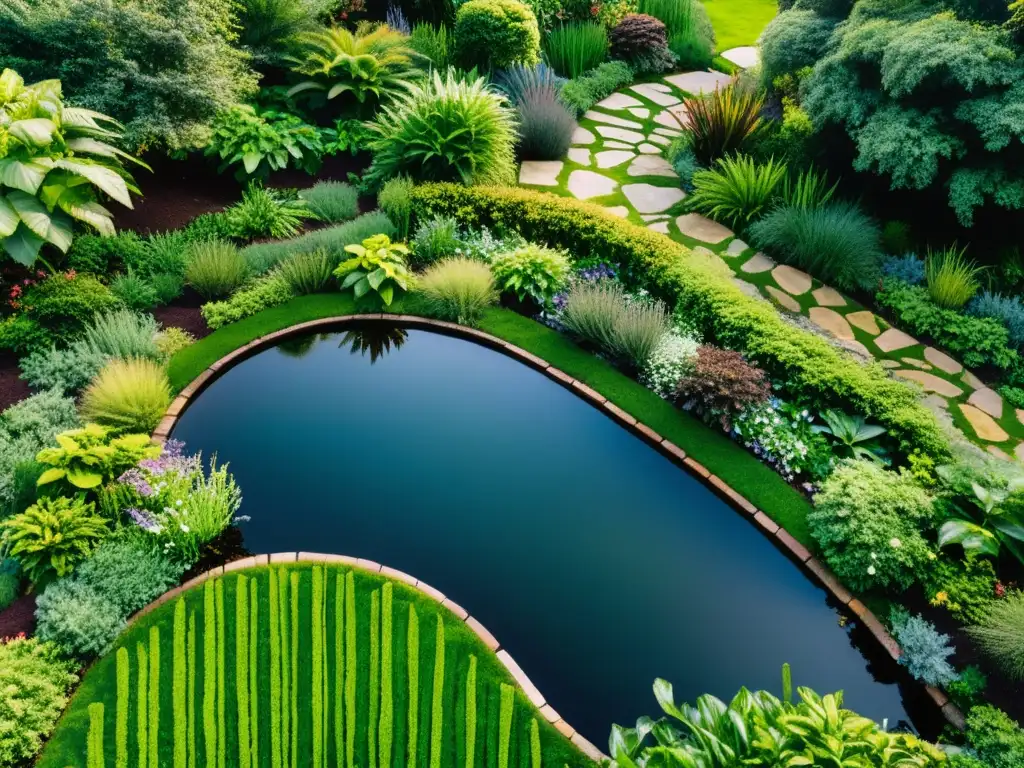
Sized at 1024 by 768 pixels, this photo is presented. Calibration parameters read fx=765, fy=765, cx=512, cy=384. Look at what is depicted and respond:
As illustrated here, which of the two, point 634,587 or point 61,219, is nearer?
point 634,587

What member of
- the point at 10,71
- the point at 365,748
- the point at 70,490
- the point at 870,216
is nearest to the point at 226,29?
the point at 10,71

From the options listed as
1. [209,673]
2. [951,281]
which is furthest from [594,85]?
[209,673]

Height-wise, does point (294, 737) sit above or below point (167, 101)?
below

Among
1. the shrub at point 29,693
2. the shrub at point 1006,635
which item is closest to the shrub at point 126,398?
the shrub at point 29,693

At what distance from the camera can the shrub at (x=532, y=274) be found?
22.8 ft

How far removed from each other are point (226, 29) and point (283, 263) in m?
3.30

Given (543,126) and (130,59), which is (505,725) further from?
(130,59)

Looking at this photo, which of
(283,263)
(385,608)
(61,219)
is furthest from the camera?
(283,263)

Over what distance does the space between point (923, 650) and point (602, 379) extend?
2962 mm

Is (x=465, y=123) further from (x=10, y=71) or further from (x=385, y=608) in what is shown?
(x=385, y=608)

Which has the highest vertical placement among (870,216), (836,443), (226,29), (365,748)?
(226,29)

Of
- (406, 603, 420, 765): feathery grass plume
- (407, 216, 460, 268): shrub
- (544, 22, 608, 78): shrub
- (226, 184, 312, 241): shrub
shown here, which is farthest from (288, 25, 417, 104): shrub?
(406, 603, 420, 765): feathery grass plume

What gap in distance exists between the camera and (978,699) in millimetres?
4242

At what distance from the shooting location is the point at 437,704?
4.20m
